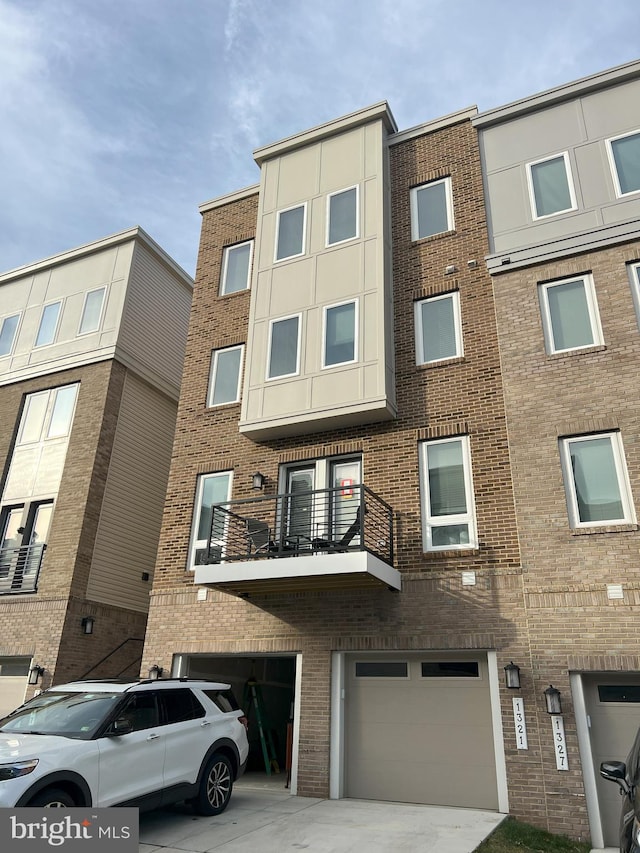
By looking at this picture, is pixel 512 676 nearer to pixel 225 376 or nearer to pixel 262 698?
pixel 262 698

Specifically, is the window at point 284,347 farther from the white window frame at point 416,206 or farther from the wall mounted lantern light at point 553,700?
the wall mounted lantern light at point 553,700

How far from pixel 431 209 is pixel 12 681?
13.4m

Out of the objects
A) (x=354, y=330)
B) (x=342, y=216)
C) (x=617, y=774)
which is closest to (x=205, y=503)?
(x=354, y=330)

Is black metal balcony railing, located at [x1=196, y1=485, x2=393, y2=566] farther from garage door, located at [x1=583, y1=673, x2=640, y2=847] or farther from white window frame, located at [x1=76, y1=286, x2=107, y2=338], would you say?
white window frame, located at [x1=76, y1=286, x2=107, y2=338]

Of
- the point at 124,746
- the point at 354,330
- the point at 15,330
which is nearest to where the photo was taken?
the point at 124,746

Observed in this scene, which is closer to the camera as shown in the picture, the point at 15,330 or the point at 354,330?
the point at 354,330

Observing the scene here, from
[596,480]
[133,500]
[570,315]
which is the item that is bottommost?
[596,480]

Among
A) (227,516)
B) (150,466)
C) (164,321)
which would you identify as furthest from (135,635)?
(164,321)

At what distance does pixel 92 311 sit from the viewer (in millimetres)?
17734

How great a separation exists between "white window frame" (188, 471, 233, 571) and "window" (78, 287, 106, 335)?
6.49m

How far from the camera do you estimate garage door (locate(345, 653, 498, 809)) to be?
30.8ft

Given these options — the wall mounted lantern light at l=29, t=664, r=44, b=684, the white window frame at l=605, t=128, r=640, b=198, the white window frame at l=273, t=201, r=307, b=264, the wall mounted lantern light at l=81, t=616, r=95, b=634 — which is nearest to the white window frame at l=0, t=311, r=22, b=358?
the wall mounted lantern light at l=81, t=616, r=95, b=634

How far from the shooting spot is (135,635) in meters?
15.8

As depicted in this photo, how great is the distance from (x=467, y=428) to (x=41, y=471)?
10644mm
